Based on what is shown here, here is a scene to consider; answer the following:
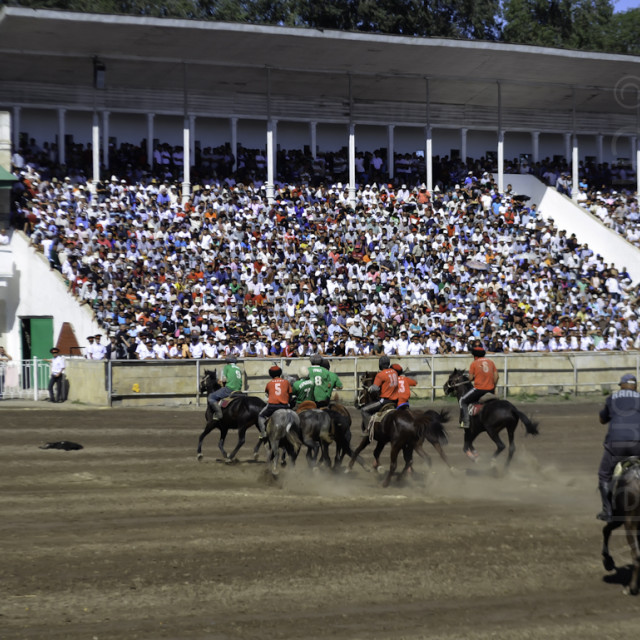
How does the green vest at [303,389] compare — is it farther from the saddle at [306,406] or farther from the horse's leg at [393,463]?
the horse's leg at [393,463]

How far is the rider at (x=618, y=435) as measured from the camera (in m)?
11.5

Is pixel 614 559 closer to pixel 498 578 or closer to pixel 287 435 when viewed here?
pixel 498 578

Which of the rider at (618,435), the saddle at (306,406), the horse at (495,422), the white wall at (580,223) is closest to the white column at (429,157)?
the white wall at (580,223)

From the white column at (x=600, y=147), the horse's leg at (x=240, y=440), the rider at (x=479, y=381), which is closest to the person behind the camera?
the rider at (x=479, y=381)

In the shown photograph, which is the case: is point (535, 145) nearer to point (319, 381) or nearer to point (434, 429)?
point (319, 381)

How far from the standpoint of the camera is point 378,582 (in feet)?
36.5

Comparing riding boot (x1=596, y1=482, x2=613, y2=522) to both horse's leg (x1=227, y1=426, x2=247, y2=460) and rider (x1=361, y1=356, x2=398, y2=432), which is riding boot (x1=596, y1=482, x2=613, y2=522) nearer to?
rider (x1=361, y1=356, x2=398, y2=432)

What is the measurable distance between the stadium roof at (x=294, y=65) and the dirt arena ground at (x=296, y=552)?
2073cm

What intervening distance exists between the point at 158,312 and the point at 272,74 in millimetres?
14166

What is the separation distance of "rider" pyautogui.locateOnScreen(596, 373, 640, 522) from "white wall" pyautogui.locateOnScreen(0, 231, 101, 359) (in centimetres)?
2218

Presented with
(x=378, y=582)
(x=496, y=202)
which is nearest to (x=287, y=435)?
(x=378, y=582)

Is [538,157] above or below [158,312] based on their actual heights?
above

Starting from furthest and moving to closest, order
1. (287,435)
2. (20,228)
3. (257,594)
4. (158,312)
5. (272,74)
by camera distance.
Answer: (272,74)
(20,228)
(158,312)
(287,435)
(257,594)

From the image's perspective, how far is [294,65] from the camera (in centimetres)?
4103
